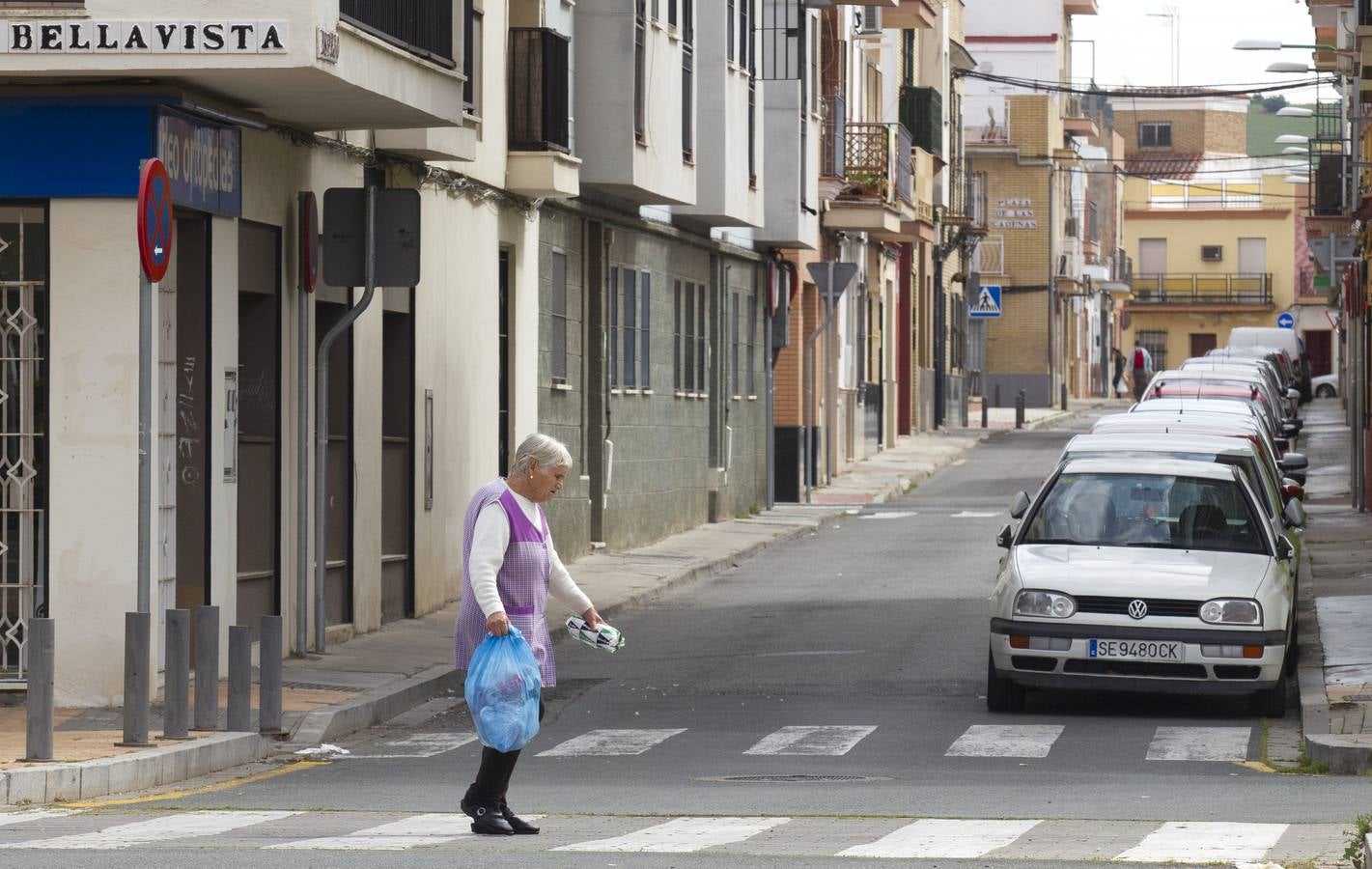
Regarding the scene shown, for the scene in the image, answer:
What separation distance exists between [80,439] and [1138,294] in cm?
9171

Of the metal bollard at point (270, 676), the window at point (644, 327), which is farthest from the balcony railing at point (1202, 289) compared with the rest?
the metal bollard at point (270, 676)

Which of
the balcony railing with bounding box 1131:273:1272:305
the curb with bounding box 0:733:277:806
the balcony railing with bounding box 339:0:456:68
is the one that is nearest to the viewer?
the curb with bounding box 0:733:277:806

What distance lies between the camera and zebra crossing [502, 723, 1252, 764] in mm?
13297

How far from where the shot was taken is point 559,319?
2461cm

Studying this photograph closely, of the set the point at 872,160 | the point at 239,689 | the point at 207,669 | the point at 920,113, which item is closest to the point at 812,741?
the point at 239,689

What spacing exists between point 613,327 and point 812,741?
12854 millimetres

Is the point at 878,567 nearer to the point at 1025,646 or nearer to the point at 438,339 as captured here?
the point at 438,339

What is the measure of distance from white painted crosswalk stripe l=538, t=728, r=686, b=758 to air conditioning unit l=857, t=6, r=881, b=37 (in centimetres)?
2906

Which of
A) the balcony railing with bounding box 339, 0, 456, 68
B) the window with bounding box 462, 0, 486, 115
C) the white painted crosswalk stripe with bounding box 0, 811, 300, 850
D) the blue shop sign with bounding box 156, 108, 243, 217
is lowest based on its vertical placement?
the white painted crosswalk stripe with bounding box 0, 811, 300, 850

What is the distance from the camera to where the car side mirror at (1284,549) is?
1552 centimetres

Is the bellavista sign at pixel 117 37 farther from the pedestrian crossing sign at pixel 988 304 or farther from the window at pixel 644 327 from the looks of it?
the pedestrian crossing sign at pixel 988 304

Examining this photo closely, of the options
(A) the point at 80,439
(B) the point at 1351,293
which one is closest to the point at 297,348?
(A) the point at 80,439

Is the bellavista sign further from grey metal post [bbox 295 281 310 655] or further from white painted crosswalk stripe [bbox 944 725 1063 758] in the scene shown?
white painted crosswalk stripe [bbox 944 725 1063 758]

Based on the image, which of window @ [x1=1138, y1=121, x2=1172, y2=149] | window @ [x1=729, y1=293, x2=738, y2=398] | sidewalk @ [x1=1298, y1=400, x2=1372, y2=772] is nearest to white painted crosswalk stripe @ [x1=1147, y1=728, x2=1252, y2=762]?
sidewalk @ [x1=1298, y1=400, x2=1372, y2=772]
